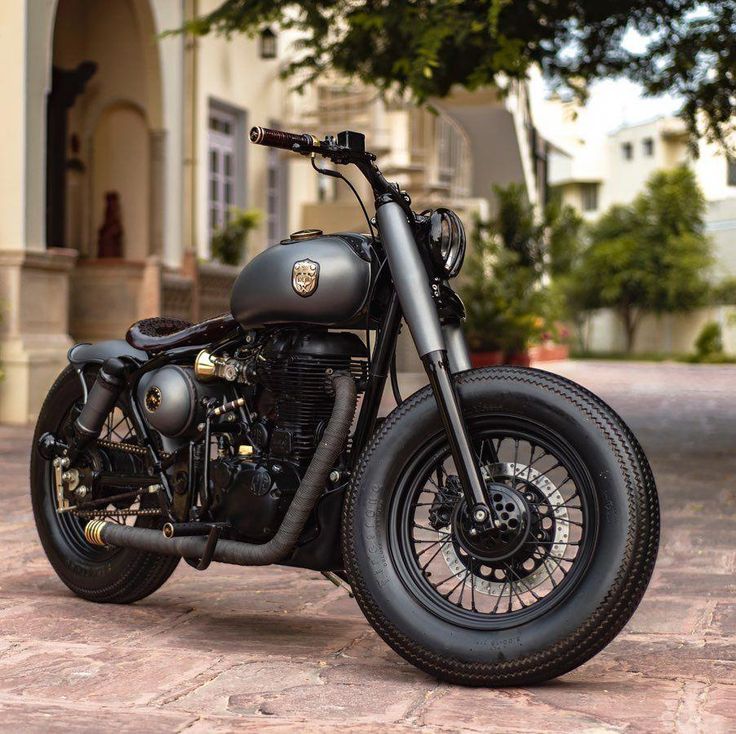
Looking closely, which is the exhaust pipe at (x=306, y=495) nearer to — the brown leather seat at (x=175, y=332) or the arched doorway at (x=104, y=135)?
the brown leather seat at (x=175, y=332)

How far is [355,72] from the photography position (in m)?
9.80

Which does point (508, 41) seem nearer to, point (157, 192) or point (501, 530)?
point (501, 530)

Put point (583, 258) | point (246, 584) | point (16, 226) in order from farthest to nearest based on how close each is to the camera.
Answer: point (583, 258)
point (16, 226)
point (246, 584)

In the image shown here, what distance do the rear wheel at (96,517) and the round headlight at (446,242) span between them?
1158mm

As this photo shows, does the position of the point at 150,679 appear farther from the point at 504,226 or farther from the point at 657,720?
the point at 504,226

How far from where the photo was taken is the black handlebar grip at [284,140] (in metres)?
3.41

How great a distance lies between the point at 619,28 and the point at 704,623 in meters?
6.92

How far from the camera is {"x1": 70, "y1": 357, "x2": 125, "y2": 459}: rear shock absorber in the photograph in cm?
412

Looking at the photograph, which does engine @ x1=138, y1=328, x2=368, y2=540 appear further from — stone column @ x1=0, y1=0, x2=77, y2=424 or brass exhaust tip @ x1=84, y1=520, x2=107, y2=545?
stone column @ x1=0, y1=0, x2=77, y2=424

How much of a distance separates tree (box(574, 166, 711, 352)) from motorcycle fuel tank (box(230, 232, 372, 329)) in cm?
3547

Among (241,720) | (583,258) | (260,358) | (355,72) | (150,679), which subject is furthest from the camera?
(583,258)

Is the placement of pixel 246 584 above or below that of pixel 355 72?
below

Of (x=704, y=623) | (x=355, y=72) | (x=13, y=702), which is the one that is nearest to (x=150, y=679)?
(x=13, y=702)

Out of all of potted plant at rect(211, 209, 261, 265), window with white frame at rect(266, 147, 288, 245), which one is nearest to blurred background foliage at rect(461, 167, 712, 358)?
window with white frame at rect(266, 147, 288, 245)
